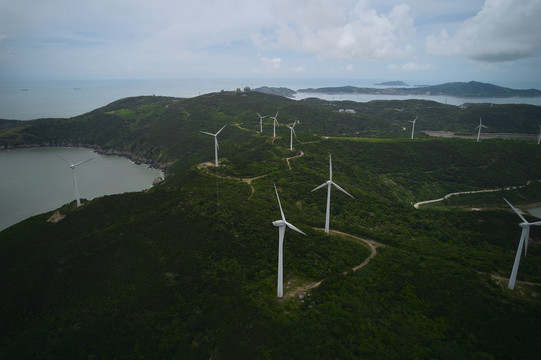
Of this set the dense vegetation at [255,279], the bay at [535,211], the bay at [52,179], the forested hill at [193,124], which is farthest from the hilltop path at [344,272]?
the forested hill at [193,124]

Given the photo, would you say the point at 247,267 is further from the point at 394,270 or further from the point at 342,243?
the point at 394,270

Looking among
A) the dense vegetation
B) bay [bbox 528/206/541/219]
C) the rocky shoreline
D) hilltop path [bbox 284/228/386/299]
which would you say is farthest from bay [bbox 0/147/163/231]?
bay [bbox 528/206/541/219]

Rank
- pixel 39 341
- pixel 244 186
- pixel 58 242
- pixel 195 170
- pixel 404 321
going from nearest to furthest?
pixel 404 321 < pixel 39 341 < pixel 58 242 < pixel 244 186 < pixel 195 170

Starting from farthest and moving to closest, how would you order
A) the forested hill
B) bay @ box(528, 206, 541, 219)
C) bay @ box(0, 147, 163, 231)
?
the forested hill
bay @ box(0, 147, 163, 231)
bay @ box(528, 206, 541, 219)

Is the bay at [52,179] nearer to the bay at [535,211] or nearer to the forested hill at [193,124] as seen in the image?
the forested hill at [193,124]

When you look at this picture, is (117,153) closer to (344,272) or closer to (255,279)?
(255,279)

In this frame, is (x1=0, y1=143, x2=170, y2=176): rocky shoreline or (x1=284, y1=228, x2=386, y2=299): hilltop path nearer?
(x1=284, y1=228, x2=386, y2=299): hilltop path

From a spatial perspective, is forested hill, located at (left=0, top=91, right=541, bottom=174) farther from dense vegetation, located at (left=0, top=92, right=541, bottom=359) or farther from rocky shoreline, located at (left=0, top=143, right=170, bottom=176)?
dense vegetation, located at (left=0, top=92, right=541, bottom=359)

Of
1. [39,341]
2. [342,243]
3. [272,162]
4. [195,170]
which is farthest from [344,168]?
[39,341]

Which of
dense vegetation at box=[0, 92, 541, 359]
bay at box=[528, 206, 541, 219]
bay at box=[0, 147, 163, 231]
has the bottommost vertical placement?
bay at box=[528, 206, 541, 219]
